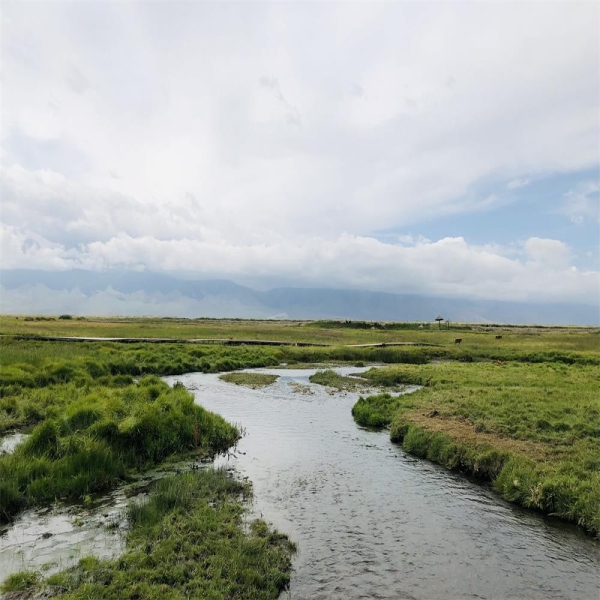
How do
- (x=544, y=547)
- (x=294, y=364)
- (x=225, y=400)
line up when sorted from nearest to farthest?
(x=544, y=547) → (x=225, y=400) → (x=294, y=364)

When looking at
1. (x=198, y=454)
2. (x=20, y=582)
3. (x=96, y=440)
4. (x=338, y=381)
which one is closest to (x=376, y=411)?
(x=198, y=454)

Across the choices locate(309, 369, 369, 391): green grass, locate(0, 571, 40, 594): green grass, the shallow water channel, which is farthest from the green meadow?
locate(309, 369, 369, 391): green grass

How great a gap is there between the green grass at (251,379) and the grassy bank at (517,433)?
12879mm

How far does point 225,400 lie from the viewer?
3191 centimetres

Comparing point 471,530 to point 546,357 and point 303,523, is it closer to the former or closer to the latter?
point 303,523

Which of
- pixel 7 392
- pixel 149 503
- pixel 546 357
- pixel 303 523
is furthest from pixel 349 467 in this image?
pixel 546 357

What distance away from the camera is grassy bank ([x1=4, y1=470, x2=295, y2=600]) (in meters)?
9.09

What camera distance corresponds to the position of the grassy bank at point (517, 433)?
14336 mm

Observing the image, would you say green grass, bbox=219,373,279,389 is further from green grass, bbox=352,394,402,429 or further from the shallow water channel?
the shallow water channel

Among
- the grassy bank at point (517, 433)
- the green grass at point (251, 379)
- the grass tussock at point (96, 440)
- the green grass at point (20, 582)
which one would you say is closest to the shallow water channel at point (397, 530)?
the grassy bank at point (517, 433)

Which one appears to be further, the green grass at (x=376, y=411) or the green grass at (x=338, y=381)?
the green grass at (x=338, y=381)

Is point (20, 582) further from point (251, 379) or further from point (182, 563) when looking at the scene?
point (251, 379)

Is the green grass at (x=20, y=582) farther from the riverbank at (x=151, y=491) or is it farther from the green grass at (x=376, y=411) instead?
the green grass at (x=376, y=411)

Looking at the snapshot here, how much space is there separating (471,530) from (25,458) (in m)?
15.2
